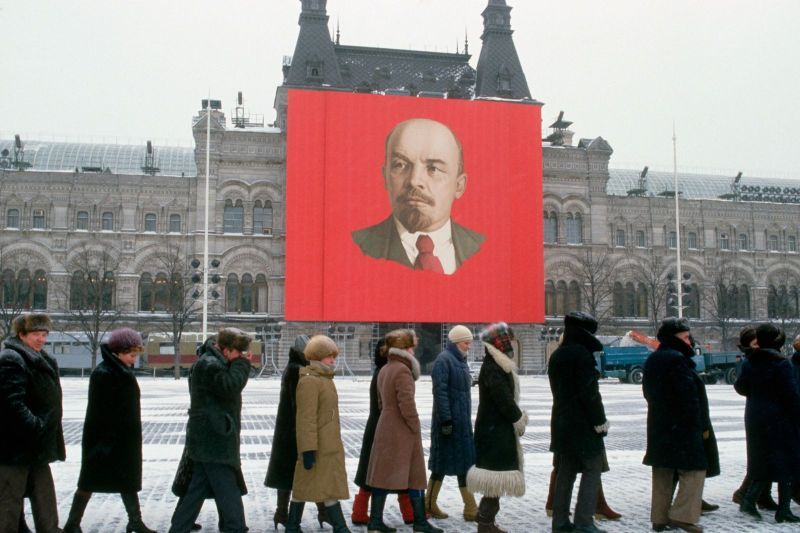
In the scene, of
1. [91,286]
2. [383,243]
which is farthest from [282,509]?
→ [91,286]

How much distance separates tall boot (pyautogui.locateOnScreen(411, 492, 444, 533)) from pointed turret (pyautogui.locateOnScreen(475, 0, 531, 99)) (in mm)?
46239

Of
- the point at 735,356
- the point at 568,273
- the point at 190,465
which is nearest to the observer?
the point at 190,465

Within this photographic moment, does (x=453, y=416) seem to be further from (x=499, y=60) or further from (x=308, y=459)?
(x=499, y=60)

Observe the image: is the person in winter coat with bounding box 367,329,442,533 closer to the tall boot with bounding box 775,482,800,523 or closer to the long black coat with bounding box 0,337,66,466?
the long black coat with bounding box 0,337,66,466

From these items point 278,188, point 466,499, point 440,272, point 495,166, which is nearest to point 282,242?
point 278,188

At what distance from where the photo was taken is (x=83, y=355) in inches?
1746

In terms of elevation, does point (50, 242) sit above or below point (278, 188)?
below

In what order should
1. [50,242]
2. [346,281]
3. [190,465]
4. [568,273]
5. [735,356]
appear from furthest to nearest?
[568,273], [50,242], [346,281], [735,356], [190,465]

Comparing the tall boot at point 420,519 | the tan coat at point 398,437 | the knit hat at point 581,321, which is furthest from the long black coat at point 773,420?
the tan coat at point 398,437

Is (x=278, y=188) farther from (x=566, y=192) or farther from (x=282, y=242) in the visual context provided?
(x=566, y=192)

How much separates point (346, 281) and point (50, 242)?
1690 cm

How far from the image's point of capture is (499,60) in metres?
52.9

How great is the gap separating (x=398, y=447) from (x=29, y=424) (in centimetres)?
289

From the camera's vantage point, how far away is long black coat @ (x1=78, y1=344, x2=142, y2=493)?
23.0 feet
